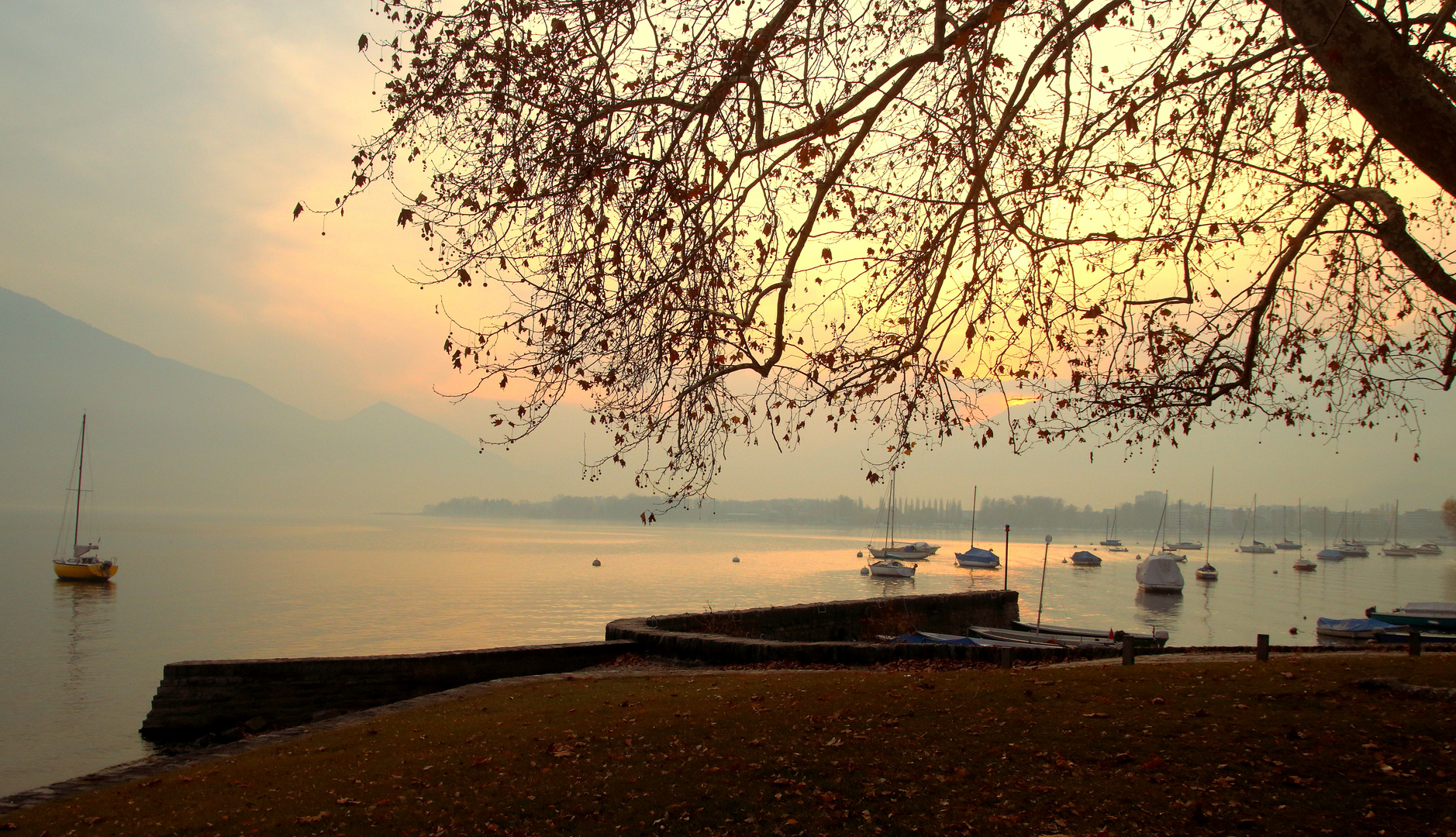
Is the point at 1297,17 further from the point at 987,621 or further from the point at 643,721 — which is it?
the point at 987,621

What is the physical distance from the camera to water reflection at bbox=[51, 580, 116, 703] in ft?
88.6

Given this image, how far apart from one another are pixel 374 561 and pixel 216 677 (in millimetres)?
81445

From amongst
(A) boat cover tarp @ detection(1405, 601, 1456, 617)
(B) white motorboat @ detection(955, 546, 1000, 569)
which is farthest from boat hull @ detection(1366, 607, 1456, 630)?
(B) white motorboat @ detection(955, 546, 1000, 569)

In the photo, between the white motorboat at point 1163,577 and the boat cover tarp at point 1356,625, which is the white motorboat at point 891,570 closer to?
the white motorboat at point 1163,577

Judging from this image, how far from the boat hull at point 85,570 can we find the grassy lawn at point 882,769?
206ft

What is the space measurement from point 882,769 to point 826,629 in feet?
39.8

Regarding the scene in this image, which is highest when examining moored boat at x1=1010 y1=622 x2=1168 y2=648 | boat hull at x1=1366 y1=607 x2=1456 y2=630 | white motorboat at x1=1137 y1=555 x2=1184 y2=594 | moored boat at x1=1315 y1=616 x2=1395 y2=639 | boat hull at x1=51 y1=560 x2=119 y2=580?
moored boat at x1=1010 y1=622 x2=1168 y2=648

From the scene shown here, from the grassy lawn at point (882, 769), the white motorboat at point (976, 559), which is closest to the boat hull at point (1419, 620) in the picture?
the grassy lawn at point (882, 769)

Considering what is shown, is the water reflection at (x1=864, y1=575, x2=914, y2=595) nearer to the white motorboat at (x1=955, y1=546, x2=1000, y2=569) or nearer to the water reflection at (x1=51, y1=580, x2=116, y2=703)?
the white motorboat at (x1=955, y1=546, x2=1000, y2=569)

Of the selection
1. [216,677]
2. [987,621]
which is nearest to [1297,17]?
[216,677]

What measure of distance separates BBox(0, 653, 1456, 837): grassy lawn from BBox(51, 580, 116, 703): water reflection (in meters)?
21.8

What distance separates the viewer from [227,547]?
11006 centimetres

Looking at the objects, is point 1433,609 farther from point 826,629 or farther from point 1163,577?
→ point 1163,577

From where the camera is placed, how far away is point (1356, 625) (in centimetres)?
2734
